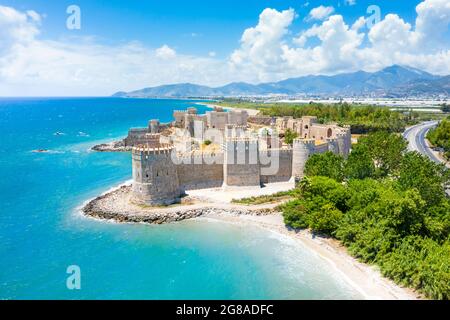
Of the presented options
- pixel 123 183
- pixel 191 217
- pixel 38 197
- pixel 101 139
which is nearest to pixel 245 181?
pixel 191 217

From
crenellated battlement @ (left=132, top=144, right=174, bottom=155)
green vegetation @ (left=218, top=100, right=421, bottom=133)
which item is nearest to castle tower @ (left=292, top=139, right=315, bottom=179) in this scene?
crenellated battlement @ (left=132, top=144, right=174, bottom=155)

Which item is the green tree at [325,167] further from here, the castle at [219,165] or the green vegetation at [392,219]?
the castle at [219,165]

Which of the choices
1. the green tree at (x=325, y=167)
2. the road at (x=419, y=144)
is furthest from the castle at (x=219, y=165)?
the road at (x=419, y=144)

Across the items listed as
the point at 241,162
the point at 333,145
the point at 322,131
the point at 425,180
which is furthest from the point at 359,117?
the point at 425,180

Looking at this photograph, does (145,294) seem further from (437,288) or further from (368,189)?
(368,189)

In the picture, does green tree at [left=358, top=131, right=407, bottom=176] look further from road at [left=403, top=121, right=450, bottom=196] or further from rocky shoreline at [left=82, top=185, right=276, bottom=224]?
rocky shoreline at [left=82, top=185, right=276, bottom=224]

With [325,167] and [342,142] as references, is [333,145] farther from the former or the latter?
[325,167]
